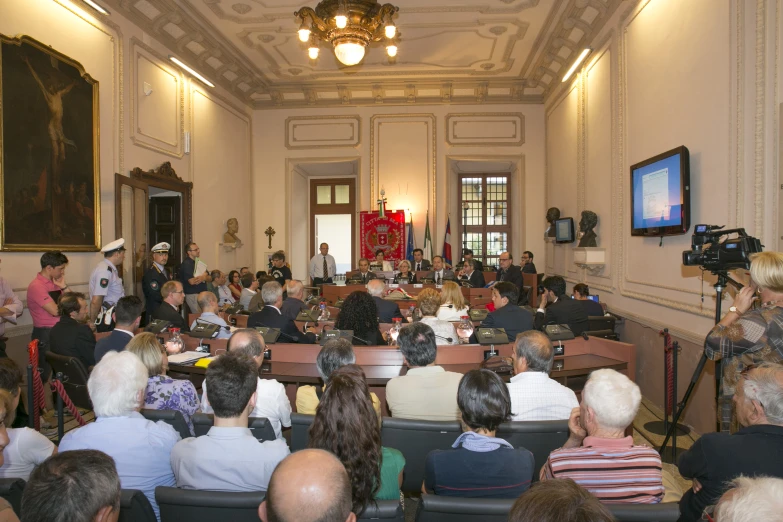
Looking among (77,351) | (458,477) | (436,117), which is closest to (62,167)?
(77,351)

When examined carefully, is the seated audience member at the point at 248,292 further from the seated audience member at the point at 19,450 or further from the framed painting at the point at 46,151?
the seated audience member at the point at 19,450

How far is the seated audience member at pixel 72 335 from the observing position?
3863mm

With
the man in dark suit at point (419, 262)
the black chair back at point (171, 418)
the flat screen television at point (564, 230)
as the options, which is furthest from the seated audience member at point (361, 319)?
the man in dark suit at point (419, 262)

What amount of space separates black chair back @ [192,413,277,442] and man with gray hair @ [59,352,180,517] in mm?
165

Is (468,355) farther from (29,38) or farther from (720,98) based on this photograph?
(29,38)

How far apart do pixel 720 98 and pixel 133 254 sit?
6979 millimetres

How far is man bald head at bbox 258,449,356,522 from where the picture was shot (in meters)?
1.05

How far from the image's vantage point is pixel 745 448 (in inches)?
65.9

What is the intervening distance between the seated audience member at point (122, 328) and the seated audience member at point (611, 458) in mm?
2955

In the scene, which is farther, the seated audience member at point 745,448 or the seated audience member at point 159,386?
the seated audience member at point 159,386

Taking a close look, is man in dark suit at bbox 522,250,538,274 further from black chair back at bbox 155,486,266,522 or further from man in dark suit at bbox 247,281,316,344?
black chair back at bbox 155,486,266,522

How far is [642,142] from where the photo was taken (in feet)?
18.8

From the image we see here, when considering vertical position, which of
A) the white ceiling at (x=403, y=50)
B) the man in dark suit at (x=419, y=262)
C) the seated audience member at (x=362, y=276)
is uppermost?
the white ceiling at (x=403, y=50)

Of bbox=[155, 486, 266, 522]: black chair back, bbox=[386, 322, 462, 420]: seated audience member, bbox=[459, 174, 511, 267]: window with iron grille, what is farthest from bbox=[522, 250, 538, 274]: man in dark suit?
bbox=[155, 486, 266, 522]: black chair back
